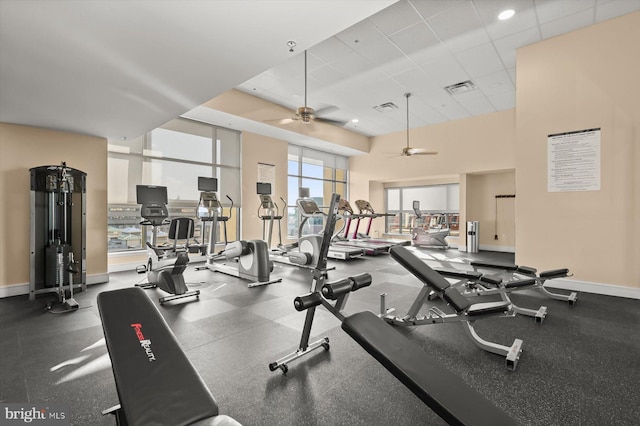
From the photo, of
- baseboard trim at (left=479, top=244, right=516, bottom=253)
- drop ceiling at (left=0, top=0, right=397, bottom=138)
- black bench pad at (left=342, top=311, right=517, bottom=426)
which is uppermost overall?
drop ceiling at (left=0, top=0, right=397, bottom=138)

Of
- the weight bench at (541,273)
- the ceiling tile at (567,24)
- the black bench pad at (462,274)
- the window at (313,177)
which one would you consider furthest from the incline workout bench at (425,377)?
the window at (313,177)

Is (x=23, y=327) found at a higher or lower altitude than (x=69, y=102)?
lower

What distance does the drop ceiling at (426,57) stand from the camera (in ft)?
13.1

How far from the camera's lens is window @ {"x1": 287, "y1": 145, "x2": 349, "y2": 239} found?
31.0 ft

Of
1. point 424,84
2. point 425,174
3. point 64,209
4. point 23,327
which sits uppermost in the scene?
point 424,84

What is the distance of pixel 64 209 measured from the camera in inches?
169

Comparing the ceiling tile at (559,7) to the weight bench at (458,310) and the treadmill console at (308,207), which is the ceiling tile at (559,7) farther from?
the treadmill console at (308,207)

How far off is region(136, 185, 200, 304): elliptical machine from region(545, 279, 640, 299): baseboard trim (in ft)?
17.2

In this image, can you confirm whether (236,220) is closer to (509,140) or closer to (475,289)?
(475,289)

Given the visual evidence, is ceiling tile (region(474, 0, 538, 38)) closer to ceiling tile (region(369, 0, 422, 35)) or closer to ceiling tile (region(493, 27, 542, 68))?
ceiling tile (region(493, 27, 542, 68))

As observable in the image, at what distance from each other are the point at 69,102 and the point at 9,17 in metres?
1.62

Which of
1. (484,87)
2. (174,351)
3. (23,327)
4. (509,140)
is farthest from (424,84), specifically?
(23,327)

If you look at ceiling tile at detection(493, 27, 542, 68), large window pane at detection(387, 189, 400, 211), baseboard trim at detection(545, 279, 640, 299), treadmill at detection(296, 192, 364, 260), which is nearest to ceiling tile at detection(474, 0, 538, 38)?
ceiling tile at detection(493, 27, 542, 68)

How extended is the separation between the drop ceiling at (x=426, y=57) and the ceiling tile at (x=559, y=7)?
1cm
